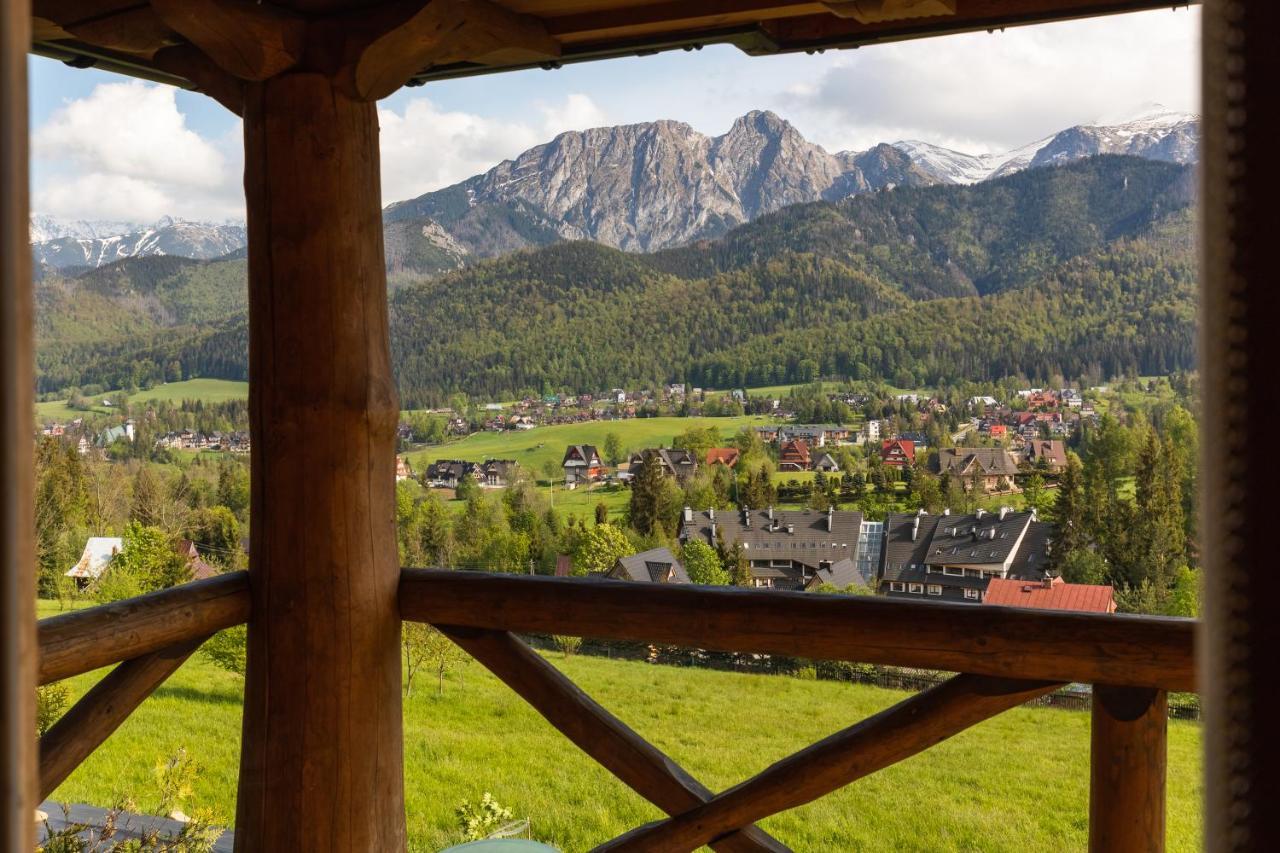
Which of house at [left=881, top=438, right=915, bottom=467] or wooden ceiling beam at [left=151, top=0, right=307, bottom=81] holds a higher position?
wooden ceiling beam at [left=151, top=0, right=307, bottom=81]

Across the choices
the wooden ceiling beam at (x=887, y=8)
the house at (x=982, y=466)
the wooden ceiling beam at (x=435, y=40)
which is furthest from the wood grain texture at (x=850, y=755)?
the house at (x=982, y=466)

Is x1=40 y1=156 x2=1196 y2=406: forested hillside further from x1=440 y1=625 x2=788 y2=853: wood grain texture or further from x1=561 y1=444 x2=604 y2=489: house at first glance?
x1=440 y1=625 x2=788 y2=853: wood grain texture

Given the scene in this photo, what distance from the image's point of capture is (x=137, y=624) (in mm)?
1697

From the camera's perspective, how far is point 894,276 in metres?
8.25

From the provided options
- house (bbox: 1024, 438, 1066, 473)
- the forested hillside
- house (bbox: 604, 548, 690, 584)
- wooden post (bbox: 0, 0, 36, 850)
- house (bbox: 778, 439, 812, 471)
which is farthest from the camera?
the forested hillside

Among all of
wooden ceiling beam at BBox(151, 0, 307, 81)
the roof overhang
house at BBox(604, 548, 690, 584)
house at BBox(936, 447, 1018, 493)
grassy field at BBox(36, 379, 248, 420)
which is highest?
the roof overhang

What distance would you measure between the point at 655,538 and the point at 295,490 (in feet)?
17.7

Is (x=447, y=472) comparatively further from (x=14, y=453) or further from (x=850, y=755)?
(x=14, y=453)

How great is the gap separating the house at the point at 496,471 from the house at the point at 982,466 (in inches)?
130

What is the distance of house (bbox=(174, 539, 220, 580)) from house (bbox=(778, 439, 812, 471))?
14.7 feet

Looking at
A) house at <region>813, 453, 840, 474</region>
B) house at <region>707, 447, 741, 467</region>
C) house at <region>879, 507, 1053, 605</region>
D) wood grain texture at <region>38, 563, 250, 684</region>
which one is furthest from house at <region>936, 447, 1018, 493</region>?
wood grain texture at <region>38, 563, 250, 684</region>

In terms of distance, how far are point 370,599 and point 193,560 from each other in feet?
23.7

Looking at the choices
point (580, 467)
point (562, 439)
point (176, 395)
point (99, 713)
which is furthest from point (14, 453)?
point (176, 395)

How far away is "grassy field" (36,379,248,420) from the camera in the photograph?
28.7ft
